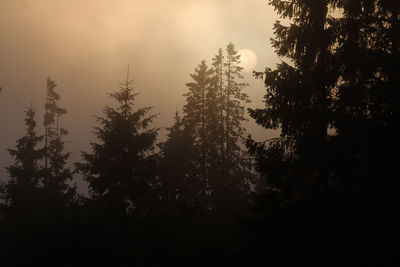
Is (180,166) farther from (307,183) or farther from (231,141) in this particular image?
(307,183)

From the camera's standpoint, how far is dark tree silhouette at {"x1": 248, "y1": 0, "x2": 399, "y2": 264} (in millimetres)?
11570

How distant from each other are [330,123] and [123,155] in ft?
56.7

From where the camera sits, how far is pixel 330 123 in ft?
40.6

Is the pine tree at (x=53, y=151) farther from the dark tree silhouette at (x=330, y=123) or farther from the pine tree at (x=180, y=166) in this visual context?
the dark tree silhouette at (x=330, y=123)

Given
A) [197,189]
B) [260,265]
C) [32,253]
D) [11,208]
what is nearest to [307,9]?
[260,265]

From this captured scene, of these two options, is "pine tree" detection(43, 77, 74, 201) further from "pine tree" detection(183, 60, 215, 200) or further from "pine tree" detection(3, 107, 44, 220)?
"pine tree" detection(183, 60, 215, 200)

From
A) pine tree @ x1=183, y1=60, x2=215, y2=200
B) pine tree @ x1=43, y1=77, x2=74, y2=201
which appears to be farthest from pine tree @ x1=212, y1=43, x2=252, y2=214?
pine tree @ x1=43, y1=77, x2=74, y2=201

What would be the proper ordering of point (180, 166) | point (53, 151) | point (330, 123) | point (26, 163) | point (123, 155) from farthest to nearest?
point (53, 151) < point (26, 163) < point (180, 166) < point (123, 155) < point (330, 123)

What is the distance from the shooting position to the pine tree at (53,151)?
41312 mm

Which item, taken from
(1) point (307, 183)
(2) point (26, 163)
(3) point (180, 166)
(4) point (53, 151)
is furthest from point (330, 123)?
(4) point (53, 151)

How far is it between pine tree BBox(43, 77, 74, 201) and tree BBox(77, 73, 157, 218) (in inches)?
535

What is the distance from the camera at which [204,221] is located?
24.1 meters

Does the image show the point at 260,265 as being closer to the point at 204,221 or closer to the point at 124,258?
the point at 124,258

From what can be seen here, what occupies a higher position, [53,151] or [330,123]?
[53,151]
